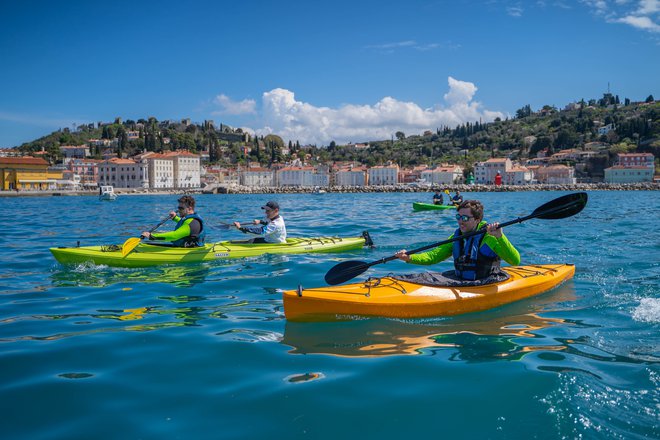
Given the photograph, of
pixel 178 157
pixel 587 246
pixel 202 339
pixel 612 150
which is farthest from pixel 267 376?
pixel 612 150

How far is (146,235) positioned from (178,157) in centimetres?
13023

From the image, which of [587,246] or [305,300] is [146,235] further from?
[587,246]

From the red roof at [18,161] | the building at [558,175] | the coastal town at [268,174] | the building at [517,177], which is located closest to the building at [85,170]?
the coastal town at [268,174]

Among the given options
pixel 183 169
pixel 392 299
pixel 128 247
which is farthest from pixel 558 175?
pixel 392 299

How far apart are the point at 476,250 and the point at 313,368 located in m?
3.28

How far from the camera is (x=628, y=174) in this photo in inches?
4774

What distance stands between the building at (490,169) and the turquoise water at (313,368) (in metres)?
133

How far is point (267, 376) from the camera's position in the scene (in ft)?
14.8

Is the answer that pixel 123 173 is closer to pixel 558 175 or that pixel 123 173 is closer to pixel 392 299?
pixel 558 175

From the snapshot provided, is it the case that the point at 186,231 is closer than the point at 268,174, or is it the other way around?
the point at 186,231

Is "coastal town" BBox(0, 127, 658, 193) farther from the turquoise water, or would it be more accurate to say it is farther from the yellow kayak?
the yellow kayak

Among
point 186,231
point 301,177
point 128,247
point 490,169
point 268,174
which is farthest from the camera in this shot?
point 268,174

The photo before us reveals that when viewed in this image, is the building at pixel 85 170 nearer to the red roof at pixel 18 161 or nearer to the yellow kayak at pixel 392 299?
the red roof at pixel 18 161

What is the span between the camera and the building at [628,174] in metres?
119
